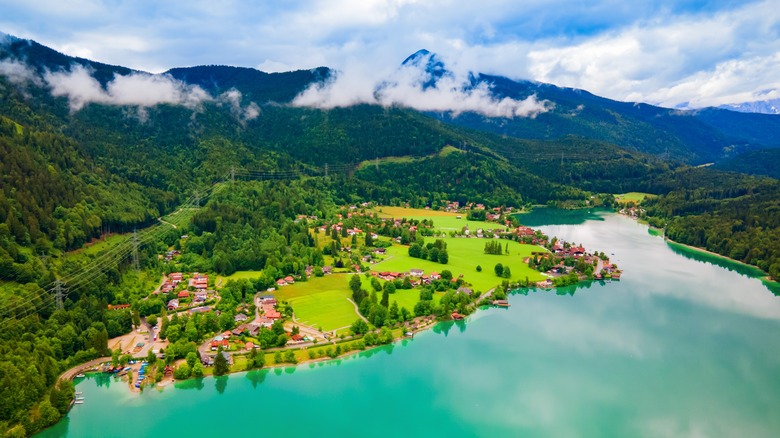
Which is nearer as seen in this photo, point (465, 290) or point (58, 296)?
point (58, 296)

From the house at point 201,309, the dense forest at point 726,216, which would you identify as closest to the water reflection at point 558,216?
the dense forest at point 726,216

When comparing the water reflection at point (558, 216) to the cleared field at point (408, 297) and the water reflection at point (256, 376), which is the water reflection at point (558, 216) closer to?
the cleared field at point (408, 297)

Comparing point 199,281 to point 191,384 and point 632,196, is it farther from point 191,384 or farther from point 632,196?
point 632,196

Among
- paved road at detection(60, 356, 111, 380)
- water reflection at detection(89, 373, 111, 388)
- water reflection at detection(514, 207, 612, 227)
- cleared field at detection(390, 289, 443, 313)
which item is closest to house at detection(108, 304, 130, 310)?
paved road at detection(60, 356, 111, 380)

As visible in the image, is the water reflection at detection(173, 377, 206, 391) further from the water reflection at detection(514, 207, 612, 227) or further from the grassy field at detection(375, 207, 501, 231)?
the water reflection at detection(514, 207, 612, 227)

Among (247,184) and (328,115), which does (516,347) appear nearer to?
(247,184)

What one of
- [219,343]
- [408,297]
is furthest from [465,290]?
[219,343]
